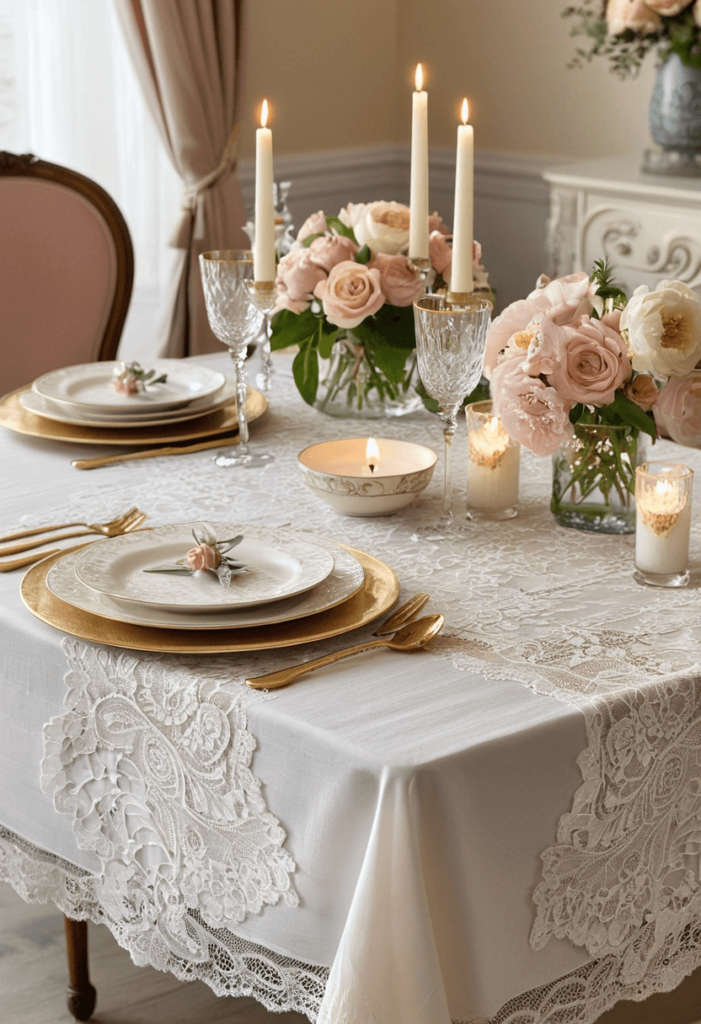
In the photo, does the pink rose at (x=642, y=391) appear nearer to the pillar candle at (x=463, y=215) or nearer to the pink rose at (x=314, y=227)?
the pillar candle at (x=463, y=215)

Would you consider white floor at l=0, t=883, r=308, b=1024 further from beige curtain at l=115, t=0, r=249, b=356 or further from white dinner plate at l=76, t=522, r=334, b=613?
beige curtain at l=115, t=0, r=249, b=356

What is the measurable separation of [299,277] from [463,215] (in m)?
0.35

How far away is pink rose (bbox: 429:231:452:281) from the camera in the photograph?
1736 mm

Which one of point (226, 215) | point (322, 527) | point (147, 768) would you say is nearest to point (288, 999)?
point (147, 768)

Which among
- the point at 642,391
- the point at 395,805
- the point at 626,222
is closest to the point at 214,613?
the point at 395,805

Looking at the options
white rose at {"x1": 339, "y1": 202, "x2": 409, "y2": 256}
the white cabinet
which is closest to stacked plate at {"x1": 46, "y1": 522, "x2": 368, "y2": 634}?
white rose at {"x1": 339, "y1": 202, "x2": 409, "y2": 256}

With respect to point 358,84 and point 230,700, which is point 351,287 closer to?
point 230,700

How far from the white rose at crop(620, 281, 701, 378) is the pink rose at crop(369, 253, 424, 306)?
0.43m

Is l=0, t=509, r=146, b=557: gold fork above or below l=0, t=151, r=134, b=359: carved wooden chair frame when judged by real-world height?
below

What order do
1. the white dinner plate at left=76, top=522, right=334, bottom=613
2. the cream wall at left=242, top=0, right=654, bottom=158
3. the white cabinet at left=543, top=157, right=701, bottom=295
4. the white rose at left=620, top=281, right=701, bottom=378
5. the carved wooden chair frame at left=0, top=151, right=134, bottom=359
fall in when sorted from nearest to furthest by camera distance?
the white dinner plate at left=76, top=522, right=334, bottom=613, the white rose at left=620, top=281, right=701, bottom=378, the carved wooden chair frame at left=0, top=151, right=134, bottom=359, the white cabinet at left=543, top=157, right=701, bottom=295, the cream wall at left=242, top=0, right=654, bottom=158

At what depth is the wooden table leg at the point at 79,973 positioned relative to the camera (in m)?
1.63

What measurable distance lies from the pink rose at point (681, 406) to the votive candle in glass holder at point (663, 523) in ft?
0.27

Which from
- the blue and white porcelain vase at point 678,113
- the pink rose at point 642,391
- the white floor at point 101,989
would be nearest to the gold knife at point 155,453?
the pink rose at point 642,391

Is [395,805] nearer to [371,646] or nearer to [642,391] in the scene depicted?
[371,646]
